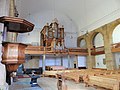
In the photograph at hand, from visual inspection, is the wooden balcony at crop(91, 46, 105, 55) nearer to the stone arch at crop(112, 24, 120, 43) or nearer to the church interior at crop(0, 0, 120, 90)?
the church interior at crop(0, 0, 120, 90)

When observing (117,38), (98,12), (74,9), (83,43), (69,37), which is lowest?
(117,38)

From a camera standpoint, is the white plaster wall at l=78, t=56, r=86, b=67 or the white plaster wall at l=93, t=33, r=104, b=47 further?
the white plaster wall at l=78, t=56, r=86, b=67

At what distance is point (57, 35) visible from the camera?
555 inches

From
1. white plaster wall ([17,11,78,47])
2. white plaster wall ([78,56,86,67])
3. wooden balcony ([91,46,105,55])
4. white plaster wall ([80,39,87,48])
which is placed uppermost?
white plaster wall ([17,11,78,47])

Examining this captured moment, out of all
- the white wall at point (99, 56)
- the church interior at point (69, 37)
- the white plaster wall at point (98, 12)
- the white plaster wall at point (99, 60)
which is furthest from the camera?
the white wall at point (99, 56)

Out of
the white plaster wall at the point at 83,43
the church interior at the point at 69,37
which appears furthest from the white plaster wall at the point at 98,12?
the white plaster wall at the point at 83,43

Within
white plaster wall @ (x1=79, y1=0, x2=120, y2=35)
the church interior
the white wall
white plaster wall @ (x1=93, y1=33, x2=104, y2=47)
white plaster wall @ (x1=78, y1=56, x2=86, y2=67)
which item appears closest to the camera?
white plaster wall @ (x1=79, y1=0, x2=120, y2=35)

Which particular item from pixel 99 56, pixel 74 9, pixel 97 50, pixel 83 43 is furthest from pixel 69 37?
pixel 99 56

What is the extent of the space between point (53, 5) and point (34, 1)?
214cm

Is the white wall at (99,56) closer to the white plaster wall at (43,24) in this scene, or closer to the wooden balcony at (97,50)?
the wooden balcony at (97,50)

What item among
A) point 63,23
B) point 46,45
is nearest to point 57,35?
point 46,45

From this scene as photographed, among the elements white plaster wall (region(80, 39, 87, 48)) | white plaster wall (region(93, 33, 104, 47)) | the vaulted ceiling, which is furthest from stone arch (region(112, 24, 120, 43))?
white plaster wall (region(80, 39, 87, 48))

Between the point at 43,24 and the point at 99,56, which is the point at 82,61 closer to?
the point at 99,56

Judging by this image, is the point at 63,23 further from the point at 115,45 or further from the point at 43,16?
the point at 115,45
